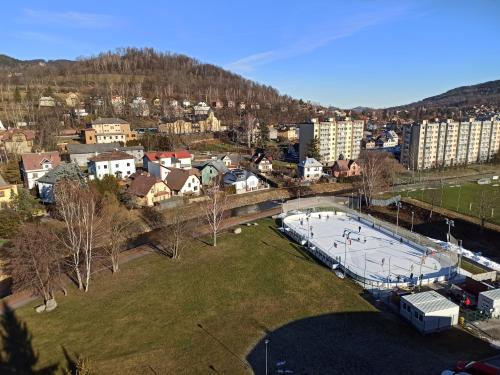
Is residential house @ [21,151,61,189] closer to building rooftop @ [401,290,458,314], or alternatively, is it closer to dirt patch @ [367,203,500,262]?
dirt patch @ [367,203,500,262]

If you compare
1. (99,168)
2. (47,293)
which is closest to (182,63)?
(99,168)

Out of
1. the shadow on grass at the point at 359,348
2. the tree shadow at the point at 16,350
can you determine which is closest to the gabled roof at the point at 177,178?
the tree shadow at the point at 16,350

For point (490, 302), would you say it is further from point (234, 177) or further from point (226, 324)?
point (234, 177)

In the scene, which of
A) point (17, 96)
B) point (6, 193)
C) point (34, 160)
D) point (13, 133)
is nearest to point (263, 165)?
point (34, 160)

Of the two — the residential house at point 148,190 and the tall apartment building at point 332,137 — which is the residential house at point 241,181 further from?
the tall apartment building at point 332,137

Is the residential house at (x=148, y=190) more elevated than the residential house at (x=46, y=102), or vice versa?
the residential house at (x=46, y=102)
